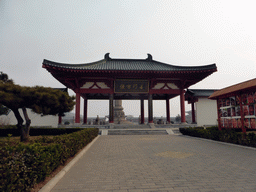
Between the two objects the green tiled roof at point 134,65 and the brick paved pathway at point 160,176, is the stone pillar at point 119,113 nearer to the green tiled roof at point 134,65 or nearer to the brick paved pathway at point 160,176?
the green tiled roof at point 134,65

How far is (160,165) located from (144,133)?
1015 centimetres

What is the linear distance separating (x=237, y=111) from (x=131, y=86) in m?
10.0

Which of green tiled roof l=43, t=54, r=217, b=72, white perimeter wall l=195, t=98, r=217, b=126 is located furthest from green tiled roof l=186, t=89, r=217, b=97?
green tiled roof l=43, t=54, r=217, b=72

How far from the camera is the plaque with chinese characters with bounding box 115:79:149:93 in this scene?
17.2 metres

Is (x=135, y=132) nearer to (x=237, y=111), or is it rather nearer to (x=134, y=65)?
(x=237, y=111)

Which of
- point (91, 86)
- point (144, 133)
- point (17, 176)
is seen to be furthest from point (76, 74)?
point (17, 176)

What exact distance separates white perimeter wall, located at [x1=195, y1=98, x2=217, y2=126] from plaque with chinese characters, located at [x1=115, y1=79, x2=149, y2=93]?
7533 millimetres

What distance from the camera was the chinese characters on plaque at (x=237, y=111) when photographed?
854 cm

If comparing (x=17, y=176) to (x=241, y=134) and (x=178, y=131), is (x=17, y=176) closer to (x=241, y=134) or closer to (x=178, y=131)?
(x=241, y=134)

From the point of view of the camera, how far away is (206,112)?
20.0 meters

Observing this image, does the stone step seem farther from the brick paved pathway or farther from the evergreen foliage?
the brick paved pathway

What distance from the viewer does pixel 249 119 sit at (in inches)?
344

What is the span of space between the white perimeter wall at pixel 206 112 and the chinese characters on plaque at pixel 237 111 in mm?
9279

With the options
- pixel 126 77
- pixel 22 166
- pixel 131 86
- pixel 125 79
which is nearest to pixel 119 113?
pixel 131 86
